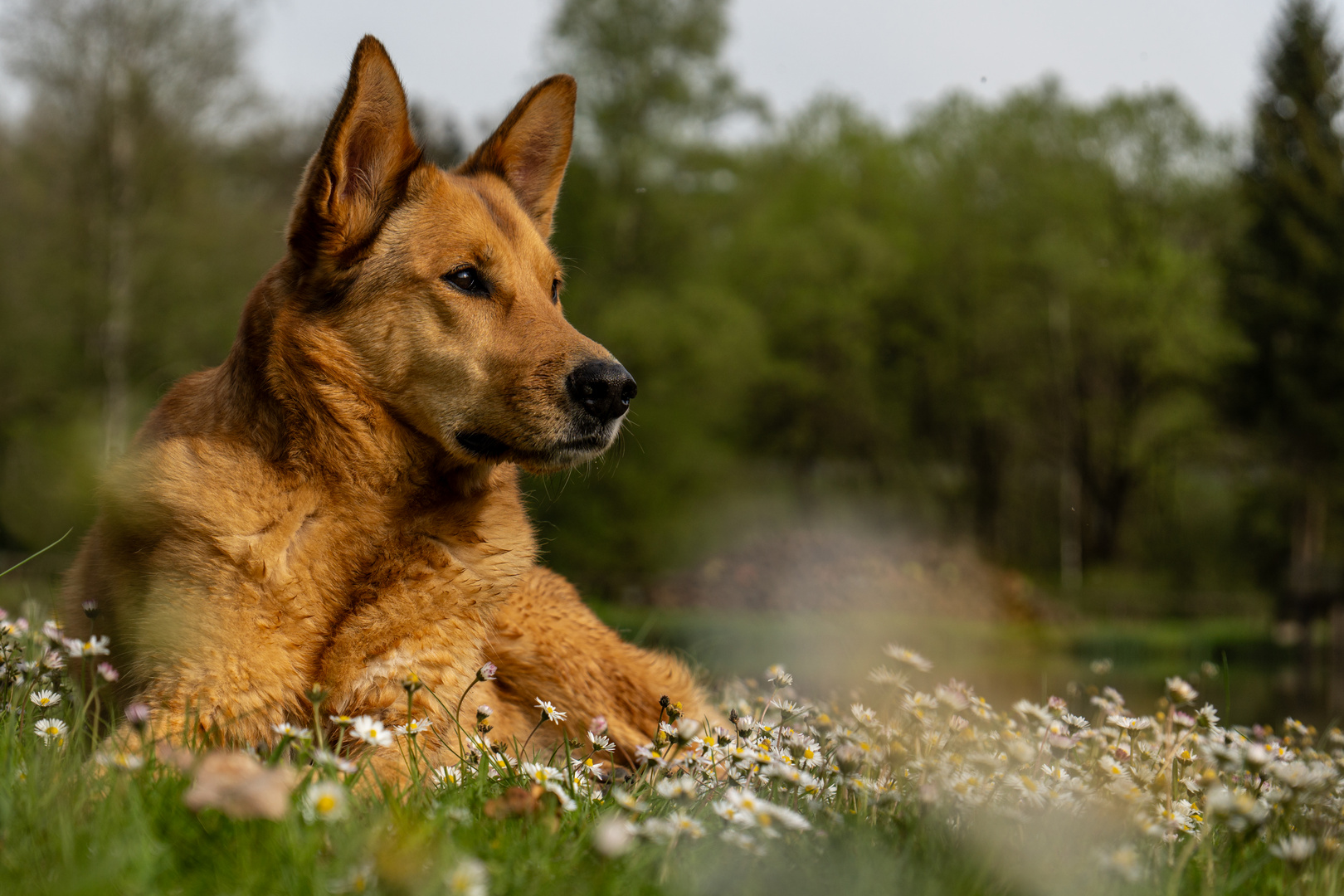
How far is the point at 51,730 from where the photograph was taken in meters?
2.58

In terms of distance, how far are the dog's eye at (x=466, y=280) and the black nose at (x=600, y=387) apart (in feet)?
1.57

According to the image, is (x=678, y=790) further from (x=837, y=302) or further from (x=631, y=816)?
(x=837, y=302)

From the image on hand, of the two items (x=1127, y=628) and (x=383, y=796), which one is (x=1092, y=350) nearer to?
(x=1127, y=628)

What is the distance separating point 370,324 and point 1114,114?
3346 cm

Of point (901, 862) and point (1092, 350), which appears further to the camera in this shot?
point (1092, 350)

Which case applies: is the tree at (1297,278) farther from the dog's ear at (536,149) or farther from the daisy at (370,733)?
the daisy at (370,733)

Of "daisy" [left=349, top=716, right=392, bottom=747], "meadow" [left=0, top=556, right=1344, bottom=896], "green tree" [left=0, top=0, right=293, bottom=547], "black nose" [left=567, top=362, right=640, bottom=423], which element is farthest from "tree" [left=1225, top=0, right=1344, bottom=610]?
"daisy" [left=349, top=716, right=392, bottom=747]

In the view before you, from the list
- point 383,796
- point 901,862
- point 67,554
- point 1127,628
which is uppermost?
point 901,862

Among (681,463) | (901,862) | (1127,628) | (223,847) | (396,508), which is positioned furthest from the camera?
(681,463)

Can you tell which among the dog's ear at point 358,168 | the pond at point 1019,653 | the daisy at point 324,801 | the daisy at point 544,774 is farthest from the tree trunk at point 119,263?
the daisy at point 324,801

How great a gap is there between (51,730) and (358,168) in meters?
1.89

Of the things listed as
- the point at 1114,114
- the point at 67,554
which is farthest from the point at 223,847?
the point at 1114,114

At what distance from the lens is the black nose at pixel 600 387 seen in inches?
130

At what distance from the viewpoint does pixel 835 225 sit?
32.5 m
